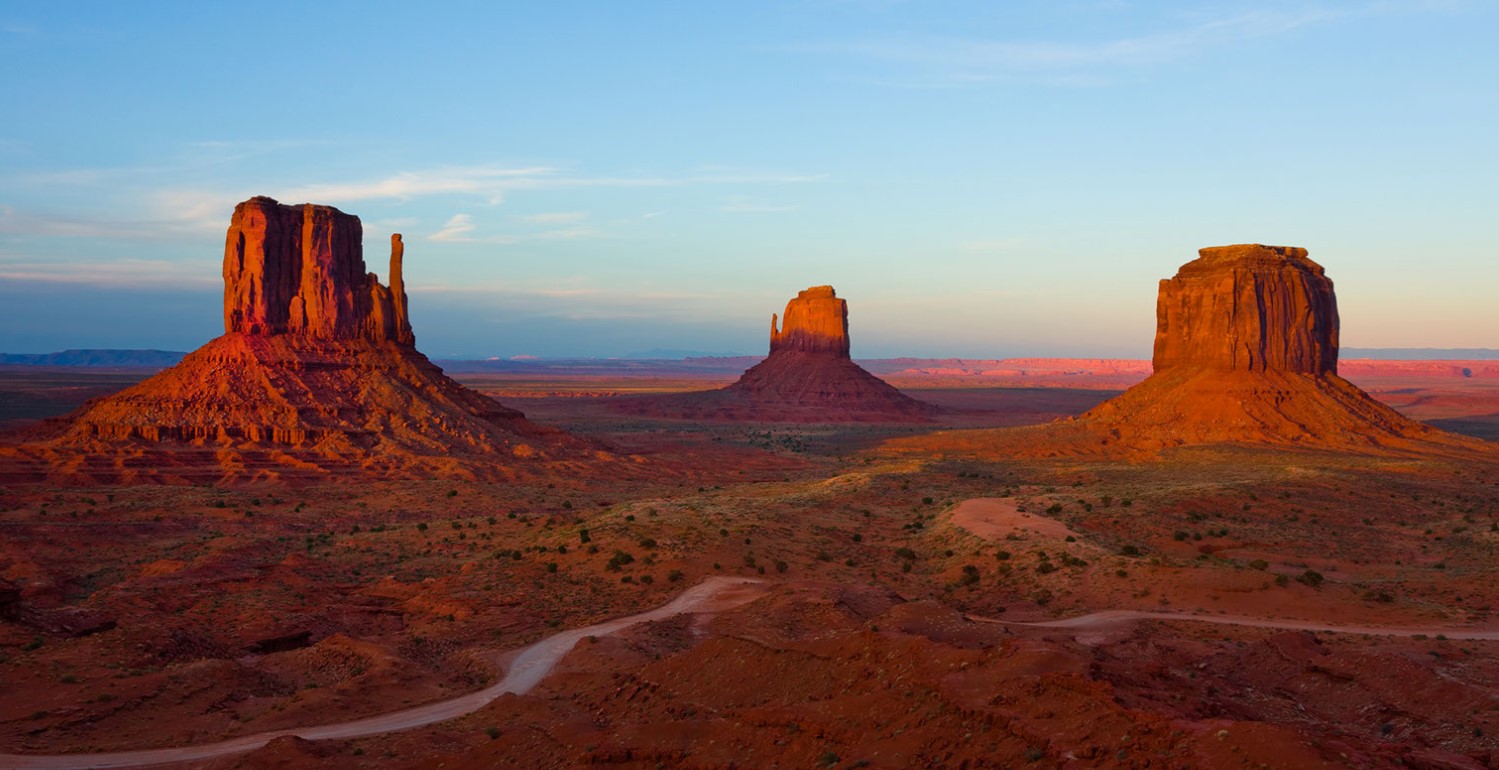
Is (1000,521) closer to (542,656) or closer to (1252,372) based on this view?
(542,656)

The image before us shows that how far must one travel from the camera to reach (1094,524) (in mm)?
42219

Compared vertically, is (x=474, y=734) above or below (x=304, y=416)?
below

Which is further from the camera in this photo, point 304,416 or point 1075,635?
point 304,416

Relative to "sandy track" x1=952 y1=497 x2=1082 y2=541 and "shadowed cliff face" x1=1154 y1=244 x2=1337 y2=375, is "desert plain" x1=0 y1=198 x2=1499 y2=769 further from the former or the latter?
"shadowed cliff face" x1=1154 y1=244 x2=1337 y2=375

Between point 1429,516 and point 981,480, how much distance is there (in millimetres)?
22098

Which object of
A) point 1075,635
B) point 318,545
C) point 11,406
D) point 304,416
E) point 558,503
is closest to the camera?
point 1075,635

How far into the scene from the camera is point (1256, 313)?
79.6 m

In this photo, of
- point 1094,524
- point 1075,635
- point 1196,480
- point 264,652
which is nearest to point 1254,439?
point 1196,480

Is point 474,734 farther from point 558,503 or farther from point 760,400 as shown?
point 760,400

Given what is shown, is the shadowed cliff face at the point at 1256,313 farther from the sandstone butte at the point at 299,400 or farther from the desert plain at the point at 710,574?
the sandstone butte at the point at 299,400

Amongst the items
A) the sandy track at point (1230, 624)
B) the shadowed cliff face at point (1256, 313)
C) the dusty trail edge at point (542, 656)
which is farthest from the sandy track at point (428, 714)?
the shadowed cliff face at point (1256, 313)

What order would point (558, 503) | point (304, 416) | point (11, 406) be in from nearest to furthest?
1. point (558, 503)
2. point (304, 416)
3. point (11, 406)

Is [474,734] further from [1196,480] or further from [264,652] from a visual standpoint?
[1196,480]

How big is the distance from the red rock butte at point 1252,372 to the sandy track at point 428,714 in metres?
54.1
